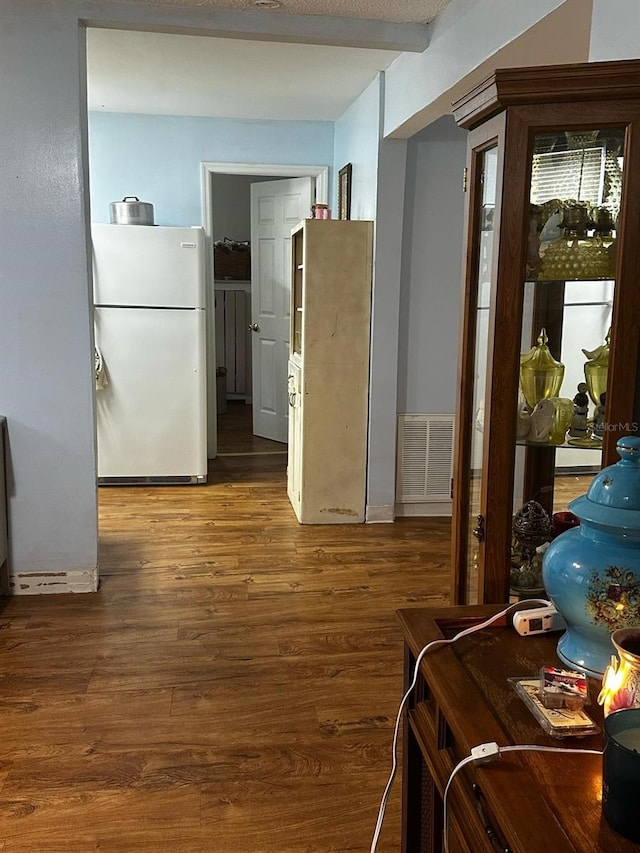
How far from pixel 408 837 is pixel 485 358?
98 cm

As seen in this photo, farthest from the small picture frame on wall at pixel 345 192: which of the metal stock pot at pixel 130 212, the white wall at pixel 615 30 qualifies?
the white wall at pixel 615 30

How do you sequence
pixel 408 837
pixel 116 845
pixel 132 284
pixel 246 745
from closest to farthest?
pixel 408 837, pixel 116 845, pixel 246 745, pixel 132 284

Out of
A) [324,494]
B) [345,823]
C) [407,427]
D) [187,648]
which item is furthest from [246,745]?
[407,427]

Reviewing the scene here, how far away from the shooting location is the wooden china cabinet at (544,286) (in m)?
1.48

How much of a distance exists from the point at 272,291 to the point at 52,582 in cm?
339

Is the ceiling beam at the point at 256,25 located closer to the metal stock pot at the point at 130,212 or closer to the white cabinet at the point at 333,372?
the white cabinet at the point at 333,372

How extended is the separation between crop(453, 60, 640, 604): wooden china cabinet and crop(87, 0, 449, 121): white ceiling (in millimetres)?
1738

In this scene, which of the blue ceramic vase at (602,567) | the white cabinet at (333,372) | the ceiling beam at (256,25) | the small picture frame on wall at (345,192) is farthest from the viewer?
the small picture frame on wall at (345,192)

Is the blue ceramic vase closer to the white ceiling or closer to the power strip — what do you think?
the power strip

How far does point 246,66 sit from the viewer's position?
13.3 feet

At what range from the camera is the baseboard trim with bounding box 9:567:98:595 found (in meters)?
3.35

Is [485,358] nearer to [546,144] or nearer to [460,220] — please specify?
[546,144]

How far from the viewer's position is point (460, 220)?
4.48 metres

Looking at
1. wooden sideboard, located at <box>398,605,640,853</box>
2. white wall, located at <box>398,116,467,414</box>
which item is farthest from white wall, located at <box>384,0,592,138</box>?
wooden sideboard, located at <box>398,605,640,853</box>
